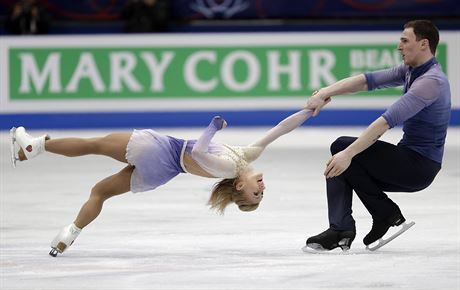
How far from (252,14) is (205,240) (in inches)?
367

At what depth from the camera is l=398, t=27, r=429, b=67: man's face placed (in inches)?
233

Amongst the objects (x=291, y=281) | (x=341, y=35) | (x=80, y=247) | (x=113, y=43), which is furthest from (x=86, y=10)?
(x=291, y=281)

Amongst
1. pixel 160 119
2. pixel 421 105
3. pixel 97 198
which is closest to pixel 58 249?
pixel 97 198

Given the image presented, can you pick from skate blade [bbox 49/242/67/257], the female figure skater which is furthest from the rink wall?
skate blade [bbox 49/242/67/257]

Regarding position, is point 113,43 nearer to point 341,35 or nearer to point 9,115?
point 9,115

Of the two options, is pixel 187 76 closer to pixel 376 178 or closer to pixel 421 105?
pixel 376 178

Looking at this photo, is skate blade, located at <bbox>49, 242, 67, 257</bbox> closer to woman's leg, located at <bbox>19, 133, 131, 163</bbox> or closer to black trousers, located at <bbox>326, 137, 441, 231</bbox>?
woman's leg, located at <bbox>19, 133, 131, 163</bbox>

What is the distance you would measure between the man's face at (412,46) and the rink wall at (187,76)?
837 centimetres

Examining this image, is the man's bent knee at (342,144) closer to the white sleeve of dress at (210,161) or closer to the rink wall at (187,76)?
the white sleeve of dress at (210,161)

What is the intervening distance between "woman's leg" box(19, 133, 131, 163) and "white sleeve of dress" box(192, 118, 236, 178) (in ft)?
1.29

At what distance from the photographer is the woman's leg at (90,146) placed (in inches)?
235

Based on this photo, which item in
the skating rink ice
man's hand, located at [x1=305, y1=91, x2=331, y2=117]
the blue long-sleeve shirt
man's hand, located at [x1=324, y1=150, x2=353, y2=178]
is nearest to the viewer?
the skating rink ice

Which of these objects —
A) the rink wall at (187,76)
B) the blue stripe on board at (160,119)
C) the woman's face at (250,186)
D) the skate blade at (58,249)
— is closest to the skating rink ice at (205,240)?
the skate blade at (58,249)

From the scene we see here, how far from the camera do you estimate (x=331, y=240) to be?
608 centimetres
